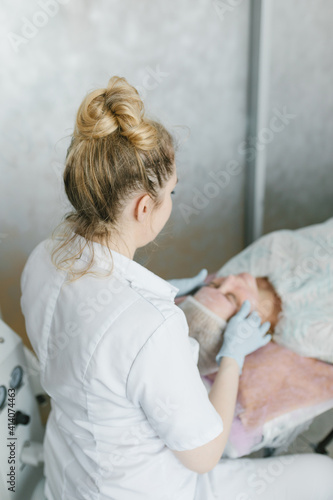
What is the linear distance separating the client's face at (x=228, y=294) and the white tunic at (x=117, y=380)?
0.34m

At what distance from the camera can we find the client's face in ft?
4.25

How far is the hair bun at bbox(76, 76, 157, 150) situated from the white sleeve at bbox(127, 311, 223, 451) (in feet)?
1.11

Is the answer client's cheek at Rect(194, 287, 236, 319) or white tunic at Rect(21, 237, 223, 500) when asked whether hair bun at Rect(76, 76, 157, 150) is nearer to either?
white tunic at Rect(21, 237, 223, 500)

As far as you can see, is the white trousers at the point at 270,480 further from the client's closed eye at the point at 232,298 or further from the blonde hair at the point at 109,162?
the blonde hair at the point at 109,162

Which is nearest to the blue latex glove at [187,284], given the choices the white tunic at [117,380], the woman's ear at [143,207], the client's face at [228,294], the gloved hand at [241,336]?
the client's face at [228,294]

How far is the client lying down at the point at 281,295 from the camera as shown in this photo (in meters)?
1.26

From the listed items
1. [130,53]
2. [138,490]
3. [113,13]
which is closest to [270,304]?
[138,490]

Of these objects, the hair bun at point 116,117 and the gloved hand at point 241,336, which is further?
the gloved hand at point 241,336

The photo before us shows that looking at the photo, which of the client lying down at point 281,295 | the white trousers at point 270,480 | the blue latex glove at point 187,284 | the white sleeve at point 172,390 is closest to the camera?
the white sleeve at point 172,390

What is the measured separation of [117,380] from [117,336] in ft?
0.27

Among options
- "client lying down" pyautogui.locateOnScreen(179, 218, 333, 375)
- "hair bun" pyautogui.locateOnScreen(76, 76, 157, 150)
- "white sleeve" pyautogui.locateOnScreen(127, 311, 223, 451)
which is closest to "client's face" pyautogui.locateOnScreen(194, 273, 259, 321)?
"client lying down" pyautogui.locateOnScreen(179, 218, 333, 375)

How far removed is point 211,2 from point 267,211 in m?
1.09

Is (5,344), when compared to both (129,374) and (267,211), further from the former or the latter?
(267,211)

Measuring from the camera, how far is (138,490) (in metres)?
0.88
